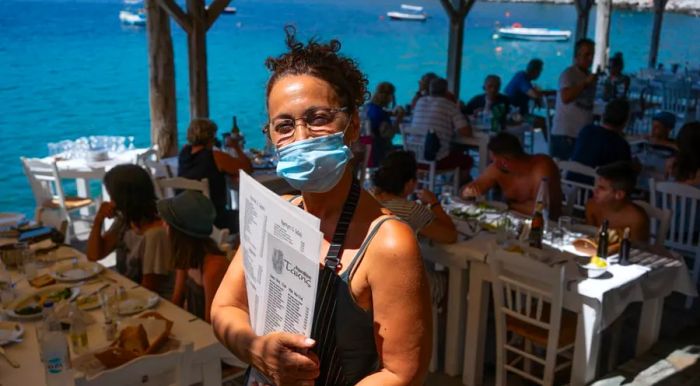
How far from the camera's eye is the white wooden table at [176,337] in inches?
91.9

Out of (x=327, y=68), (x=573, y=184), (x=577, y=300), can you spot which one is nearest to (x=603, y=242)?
(x=577, y=300)

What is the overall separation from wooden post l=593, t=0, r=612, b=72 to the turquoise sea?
13.9 ft

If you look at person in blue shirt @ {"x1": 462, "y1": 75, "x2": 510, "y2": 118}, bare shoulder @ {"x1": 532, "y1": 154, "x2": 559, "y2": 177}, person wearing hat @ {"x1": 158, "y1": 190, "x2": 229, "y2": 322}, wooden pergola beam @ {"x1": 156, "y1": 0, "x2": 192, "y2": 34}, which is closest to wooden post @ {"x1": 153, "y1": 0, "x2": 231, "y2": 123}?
wooden pergola beam @ {"x1": 156, "y1": 0, "x2": 192, "y2": 34}

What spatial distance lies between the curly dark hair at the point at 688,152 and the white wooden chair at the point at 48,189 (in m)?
4.64

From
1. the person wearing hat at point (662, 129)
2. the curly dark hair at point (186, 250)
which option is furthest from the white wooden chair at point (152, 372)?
the person wearing hat at point (662, 129)

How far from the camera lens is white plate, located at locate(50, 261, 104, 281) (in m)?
3.21

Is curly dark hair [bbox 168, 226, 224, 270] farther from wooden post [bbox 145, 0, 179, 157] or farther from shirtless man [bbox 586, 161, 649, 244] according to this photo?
wooden post [bbox 145, 0, 179, 157]

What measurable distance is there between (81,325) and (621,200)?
2965mm

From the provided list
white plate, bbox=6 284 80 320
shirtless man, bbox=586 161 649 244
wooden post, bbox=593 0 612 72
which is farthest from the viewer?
wooden post, bbox=593 0 612 72

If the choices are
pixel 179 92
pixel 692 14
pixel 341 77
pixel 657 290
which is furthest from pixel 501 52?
pixel 341 77

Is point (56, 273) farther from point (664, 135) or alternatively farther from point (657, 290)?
point (664, 135)

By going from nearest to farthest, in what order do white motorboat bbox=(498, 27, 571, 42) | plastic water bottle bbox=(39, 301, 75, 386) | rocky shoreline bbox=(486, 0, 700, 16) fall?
plastic water bottle bbox=(39, 301, 75, 386) → white motorboat bbox=(498, 27, 571, 42) → rocky shoreline bbox=(486, 0, 700, 16)

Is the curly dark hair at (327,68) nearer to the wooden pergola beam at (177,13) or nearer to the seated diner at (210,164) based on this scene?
the seated diner at (210,164)

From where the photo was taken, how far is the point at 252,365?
1376mm
